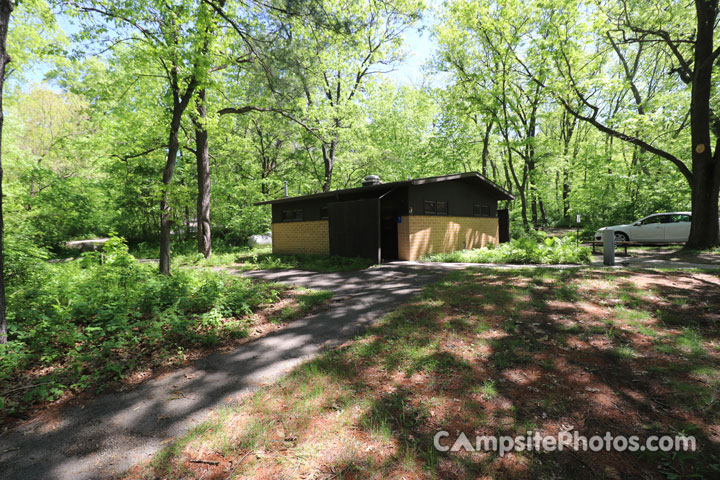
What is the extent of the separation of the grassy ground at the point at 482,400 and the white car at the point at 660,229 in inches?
516

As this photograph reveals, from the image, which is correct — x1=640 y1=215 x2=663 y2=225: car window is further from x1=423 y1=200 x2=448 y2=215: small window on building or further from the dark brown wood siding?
x1=423 y1=200 x2=448 y2=215: small window on building

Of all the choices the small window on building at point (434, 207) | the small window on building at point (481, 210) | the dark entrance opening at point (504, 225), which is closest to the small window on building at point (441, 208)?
the small window on building at point (434, 207)

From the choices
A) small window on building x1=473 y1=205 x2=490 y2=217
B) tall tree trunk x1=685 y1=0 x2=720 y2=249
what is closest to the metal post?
tall tree trunk x1=685 y1=0 x2=720 y2=249

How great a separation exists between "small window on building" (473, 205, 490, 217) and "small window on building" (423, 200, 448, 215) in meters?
2.91

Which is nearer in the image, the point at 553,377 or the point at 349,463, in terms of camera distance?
the point at 349,463

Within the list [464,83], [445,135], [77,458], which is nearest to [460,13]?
[464,83]

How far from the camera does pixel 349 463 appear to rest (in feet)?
6.82

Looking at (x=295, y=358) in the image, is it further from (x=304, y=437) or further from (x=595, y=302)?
(x=595, y=302)

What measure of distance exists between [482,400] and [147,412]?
3.12 meters

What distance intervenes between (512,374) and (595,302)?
3363mm

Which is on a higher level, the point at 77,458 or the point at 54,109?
the point at 54,109

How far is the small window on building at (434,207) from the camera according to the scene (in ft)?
44.0

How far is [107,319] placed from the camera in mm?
4324

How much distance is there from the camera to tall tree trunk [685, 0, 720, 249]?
34.8 feet
